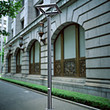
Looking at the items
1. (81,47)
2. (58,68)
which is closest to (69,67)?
(58,68)

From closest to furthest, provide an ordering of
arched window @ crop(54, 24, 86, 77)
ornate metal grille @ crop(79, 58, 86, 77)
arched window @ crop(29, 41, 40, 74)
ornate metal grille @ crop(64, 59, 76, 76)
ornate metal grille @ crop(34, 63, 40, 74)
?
ornate metal grille @ crop(79, 58, 86, 77), arched window @ crop(54, 24, 86, 77), ornate metal grille @ crop(64, 59, 76, 76), ornate metal grille @ crop(34, 63, 40, 74), arched window @ crop(29, 41, 40, 74)

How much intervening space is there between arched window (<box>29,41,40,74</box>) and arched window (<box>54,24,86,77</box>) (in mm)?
4092

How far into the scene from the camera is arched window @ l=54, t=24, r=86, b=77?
963 centimetres

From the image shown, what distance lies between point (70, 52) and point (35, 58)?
22.9ft

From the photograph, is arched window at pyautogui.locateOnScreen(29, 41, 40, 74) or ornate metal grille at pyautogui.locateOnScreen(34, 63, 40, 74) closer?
ornate metal grille at pyautogui.locateOnScreen(34, 63, 40, 74)

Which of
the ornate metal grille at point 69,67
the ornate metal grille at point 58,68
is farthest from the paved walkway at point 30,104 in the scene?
the ornate metal grille at point 58,68

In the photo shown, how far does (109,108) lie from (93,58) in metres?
3.32

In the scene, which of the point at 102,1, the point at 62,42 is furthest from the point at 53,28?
the point at 102,1

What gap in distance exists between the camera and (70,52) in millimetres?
10641

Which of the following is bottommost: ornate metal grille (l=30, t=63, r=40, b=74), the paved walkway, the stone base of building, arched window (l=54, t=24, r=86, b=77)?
the paved walkway

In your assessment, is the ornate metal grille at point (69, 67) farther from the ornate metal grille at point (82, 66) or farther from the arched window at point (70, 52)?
the ornate metal grille at point (82, 66)

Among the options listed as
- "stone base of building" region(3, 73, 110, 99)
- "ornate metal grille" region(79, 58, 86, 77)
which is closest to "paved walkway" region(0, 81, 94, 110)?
"stone base of building" region(3, 73, 110, 99)

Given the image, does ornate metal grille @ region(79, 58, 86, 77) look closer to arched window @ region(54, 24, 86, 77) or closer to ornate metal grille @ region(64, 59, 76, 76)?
arched window @ region(54, 24, 86, 77)

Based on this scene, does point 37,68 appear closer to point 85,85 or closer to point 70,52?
point 70,52
